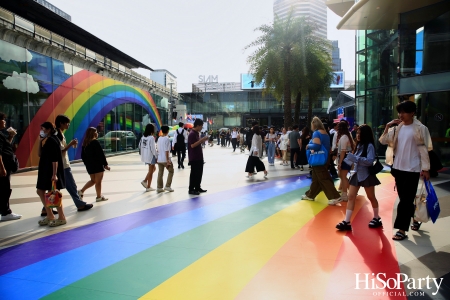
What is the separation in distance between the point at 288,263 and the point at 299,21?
19.2m

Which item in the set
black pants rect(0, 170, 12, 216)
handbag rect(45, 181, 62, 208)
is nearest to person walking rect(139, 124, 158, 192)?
black pants rect(0, 170, 12, 216)

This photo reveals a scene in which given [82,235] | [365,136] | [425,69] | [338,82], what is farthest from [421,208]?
[338,82]

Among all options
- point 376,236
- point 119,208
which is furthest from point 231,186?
point 376,236

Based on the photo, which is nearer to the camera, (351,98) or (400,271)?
(400,271)

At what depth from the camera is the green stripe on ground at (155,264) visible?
11.1 feet

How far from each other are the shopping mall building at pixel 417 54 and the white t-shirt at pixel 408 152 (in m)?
8.90

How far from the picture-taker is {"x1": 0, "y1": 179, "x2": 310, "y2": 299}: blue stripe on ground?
11.8 feet

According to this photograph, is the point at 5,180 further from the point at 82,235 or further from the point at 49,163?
the point at 82,235

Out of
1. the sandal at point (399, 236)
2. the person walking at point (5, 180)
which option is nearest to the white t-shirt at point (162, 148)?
the person walking at point (5, 180)

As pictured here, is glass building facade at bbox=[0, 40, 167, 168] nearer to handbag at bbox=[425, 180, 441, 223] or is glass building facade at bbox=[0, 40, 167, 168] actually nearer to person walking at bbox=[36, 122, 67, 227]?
person walking at bbox=[36, 122, 67, 227]

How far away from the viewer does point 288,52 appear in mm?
20938

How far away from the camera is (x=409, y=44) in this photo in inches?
550

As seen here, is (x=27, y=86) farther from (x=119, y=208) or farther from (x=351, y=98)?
(x=351, y=98)

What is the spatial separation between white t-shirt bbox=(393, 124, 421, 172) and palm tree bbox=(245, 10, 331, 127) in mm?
16177
